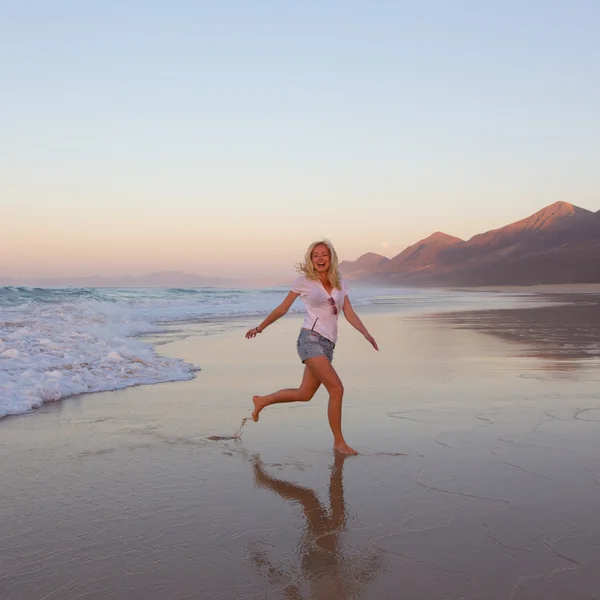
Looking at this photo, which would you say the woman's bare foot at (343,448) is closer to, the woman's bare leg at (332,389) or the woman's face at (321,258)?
the woman's bare leg at (332,389)

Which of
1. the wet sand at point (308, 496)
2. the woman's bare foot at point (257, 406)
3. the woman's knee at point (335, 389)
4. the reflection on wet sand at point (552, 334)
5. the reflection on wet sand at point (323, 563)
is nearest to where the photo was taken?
the reflection on wet sand at point (323, 563)

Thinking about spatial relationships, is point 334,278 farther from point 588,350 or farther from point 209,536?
point 588,350

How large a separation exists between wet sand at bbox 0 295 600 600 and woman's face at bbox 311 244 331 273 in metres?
1.52

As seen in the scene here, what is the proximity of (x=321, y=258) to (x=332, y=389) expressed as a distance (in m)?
1.16

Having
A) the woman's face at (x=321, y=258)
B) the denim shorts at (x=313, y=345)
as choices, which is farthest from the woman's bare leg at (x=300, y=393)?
the woman's face at (x=321, y=258)

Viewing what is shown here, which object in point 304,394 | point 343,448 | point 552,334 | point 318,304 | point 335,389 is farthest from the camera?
point 552,334

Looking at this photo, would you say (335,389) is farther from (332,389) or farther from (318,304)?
(318,304)

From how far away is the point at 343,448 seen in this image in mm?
5254

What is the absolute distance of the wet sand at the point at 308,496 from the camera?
3.05 meters

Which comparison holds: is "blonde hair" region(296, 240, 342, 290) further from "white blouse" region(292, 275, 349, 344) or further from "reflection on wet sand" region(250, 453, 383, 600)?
"reflection on wet sand" region(250, 453, 383, 600)

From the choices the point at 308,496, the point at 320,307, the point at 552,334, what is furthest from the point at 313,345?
the point at 552,334

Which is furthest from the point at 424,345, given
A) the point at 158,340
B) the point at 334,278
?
the point at 334,278

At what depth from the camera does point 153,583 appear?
3.00 meters

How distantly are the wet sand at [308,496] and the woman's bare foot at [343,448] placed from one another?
0.13 m
